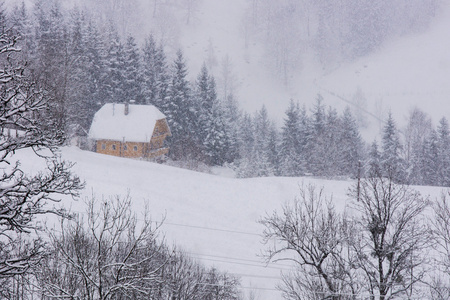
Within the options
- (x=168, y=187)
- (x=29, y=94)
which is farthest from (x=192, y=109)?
(x=29, y=94)

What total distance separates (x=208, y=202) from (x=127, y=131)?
887 inches

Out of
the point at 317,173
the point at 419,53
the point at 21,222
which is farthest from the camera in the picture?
Answer: the point at 419,53

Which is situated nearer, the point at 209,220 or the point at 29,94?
the point at 29,94

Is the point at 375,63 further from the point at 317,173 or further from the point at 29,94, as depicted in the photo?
the point at 29,94

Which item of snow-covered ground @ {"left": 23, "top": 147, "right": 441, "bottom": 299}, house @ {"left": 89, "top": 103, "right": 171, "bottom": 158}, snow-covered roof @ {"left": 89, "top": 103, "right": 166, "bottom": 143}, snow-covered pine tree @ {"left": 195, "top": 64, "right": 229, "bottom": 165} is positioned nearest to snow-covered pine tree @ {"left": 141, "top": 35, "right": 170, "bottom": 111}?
snow-covered pine tree @ {"left": 195, "top": 64, "right": 229, "bottom": 165}

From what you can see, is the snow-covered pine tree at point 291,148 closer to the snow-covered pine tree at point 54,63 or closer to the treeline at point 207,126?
the treeline at point 207,126

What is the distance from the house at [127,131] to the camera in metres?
47.4

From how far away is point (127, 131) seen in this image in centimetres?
4784

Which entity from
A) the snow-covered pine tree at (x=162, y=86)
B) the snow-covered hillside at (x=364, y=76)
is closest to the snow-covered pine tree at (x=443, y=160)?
the snow-covered hillside at (x=364, y=76)

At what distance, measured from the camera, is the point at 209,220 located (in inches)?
1023

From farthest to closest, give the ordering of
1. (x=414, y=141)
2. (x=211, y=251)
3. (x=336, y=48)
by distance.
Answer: (x=336, y=48) < (x=414, y=141) < (x=211, y=251)

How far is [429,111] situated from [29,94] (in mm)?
87023

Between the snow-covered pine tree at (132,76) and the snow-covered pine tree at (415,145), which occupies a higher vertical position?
the snow-covered pine tree at (132,76)

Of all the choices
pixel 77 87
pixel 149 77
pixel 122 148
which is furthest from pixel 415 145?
pixel 77 87
